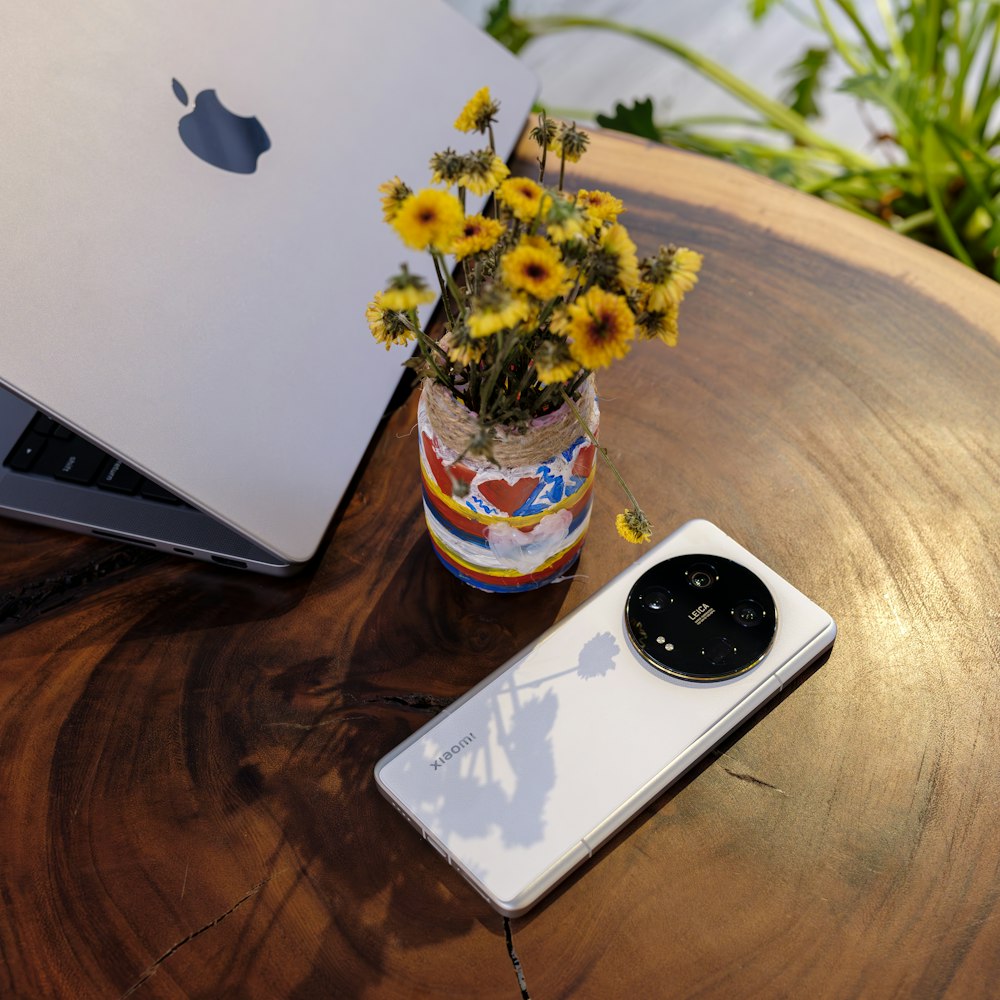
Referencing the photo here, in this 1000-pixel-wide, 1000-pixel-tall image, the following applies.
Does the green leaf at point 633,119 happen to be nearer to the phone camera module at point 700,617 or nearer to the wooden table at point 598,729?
the wooden table at point 598,729

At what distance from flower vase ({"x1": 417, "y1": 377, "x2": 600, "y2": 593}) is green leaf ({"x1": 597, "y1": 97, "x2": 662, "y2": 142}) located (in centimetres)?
54

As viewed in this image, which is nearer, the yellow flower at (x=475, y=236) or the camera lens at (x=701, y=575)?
the yellow flower at (x=475, y=236)

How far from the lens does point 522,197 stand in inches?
17.0

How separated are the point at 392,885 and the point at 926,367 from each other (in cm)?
54

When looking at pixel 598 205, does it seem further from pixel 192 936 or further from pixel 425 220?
pixel 192 936

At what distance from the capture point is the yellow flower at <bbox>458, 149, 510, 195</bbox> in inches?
17.3

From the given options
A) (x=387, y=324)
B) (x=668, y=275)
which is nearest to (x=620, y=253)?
(x=668, y=275)

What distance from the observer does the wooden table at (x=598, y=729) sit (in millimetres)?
539

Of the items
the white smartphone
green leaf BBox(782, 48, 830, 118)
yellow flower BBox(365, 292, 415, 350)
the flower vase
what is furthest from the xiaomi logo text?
green leaf BBox(782, 48, 830, 118)

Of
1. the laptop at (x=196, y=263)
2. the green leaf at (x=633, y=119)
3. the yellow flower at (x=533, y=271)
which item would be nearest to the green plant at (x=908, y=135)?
the green leaf at (x=633, y=119)

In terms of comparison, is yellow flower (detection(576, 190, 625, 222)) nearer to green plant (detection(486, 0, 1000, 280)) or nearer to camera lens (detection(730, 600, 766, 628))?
camera lens (detection(730, 600, 766, 628))

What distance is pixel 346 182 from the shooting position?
750mm

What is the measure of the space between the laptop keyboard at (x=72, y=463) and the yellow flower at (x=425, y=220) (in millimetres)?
339

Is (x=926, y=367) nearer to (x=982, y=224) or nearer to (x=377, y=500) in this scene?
(x=377, y=500)
